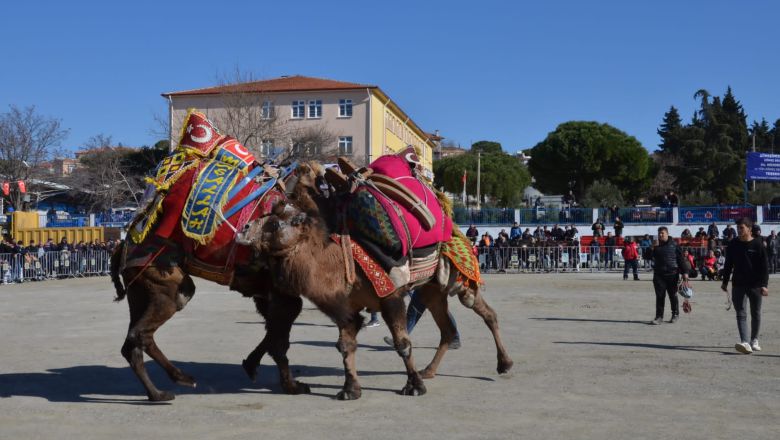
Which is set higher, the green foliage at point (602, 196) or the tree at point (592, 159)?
the tree at point (592, 159)

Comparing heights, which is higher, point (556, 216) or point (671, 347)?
point (556, 216)

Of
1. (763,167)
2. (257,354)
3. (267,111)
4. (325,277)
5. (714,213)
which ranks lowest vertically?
(257,354)

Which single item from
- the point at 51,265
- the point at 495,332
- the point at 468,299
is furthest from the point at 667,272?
the point at 51,265

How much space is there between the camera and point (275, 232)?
7.38 meters

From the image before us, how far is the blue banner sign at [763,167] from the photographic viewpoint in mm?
45500

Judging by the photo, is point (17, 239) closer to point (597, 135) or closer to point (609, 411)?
point (609, 411)

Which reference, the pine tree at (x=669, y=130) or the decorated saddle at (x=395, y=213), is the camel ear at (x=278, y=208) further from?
the pine tree at (x=669, y=130)

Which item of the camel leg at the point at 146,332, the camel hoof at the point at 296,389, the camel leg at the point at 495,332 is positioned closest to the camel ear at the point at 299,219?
the camel leg at the point at 146,332

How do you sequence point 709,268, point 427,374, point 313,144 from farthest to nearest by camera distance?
point 313,144 < point 709,268 < point 427,374

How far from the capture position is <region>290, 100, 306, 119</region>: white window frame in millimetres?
66375

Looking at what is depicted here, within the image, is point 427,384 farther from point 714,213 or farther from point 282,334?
point 714,213

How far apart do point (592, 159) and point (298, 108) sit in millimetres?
24362

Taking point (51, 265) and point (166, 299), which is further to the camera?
point (51, 265)

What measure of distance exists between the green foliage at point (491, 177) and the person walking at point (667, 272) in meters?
62.6
